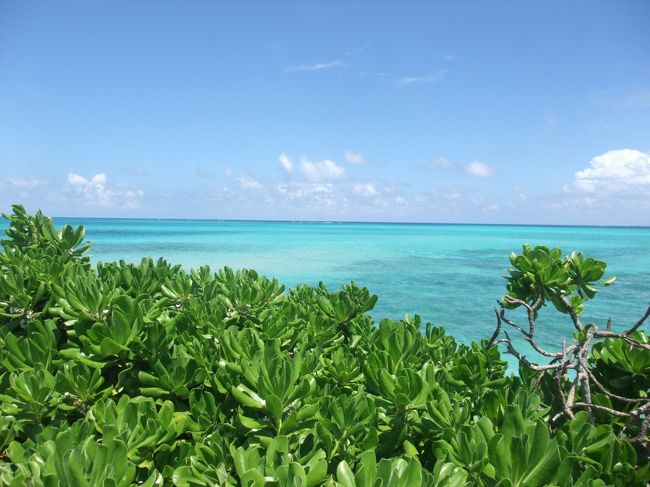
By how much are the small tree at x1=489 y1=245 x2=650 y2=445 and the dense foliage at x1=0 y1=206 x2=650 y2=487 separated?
0.06ft

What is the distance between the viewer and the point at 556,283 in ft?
6.30

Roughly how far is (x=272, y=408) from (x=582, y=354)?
1.08m

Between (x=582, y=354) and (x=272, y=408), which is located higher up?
(x=582, y=354)

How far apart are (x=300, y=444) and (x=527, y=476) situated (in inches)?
23.2

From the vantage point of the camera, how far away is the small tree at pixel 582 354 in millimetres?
1359

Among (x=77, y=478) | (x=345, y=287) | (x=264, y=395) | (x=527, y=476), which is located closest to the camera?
(x=77, y=478)

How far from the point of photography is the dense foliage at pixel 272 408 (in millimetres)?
974

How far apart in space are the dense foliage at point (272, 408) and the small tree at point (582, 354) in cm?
2

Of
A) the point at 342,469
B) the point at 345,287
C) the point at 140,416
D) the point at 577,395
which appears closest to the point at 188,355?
the point at 140,416

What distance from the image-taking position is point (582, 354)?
1.41 metres

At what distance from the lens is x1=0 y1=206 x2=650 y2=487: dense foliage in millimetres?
974

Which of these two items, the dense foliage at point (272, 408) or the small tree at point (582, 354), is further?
the small tree at point (582, 354)

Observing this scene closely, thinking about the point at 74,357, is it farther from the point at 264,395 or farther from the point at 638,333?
the point at 638,333

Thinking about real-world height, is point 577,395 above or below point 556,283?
below
